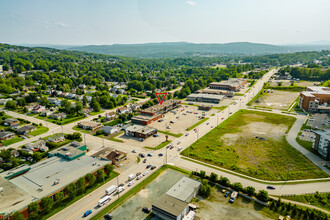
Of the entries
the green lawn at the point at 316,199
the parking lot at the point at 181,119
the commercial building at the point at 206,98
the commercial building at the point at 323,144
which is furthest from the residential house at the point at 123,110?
the green lawn at the point at 316,199

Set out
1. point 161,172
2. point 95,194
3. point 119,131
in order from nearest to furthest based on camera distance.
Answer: point 95,194, point 161,172, point 119,131

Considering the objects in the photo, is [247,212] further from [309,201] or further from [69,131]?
[69,131]

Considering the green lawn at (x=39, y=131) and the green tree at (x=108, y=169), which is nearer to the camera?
the green tree at (x=108, y=169)

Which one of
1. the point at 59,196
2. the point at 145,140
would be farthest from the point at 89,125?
the point at 59,196

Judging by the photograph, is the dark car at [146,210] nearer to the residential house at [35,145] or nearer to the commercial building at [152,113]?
the residential house at [35,145]

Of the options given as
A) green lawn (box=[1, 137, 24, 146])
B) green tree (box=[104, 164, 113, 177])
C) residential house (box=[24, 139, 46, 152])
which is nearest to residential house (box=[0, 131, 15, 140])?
green lawn (box=[1, 137, 24, 146])

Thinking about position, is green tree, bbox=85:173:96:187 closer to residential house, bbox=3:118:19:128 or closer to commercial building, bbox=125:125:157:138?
commercial building, bbox=125:125:157:138

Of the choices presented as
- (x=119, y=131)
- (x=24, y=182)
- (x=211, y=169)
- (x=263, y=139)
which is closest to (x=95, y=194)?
(x=24, y=182)
